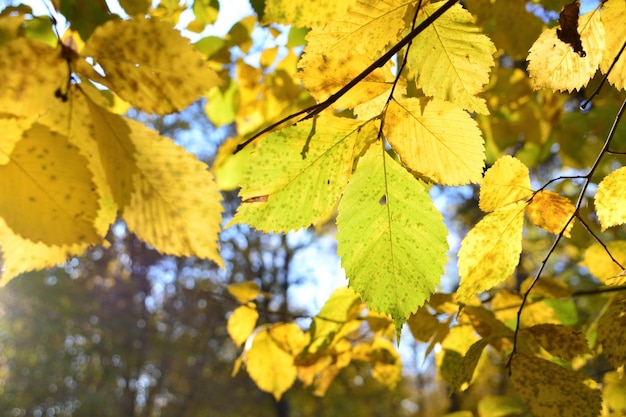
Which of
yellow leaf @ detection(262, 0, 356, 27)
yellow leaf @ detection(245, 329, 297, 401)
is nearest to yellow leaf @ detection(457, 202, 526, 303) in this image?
yellow leaf @ detection(262, 0, 356, 27)

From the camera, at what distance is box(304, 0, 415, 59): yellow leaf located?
432mm

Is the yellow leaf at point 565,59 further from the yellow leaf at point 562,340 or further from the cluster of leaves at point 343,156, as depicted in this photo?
the yellow leaf at point 562,340

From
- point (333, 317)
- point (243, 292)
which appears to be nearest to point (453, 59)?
point (333, 317)

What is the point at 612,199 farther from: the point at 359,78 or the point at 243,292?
the point at 243,292

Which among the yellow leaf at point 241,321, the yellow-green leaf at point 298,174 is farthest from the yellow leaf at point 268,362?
the yellow-green leaf at point 298,174

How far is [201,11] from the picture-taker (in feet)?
2.69

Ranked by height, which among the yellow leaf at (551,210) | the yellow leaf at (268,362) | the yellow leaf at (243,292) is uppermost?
the yellow leaf at (551,210)

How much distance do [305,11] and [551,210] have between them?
35 cm

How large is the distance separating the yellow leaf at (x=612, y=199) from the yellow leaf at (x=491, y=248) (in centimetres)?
8

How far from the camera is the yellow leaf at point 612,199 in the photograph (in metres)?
0.48

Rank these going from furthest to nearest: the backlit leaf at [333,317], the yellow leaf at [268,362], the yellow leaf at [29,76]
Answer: the yellow leaf at [268,362], the backlit leaf at [333,317], the yellow leaf at [29,76]

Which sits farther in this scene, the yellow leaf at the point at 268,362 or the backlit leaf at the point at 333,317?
the yellow leaf at the point at 268,362

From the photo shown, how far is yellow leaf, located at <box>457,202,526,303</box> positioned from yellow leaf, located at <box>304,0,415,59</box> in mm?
216

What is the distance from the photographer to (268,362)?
938 millimetres
